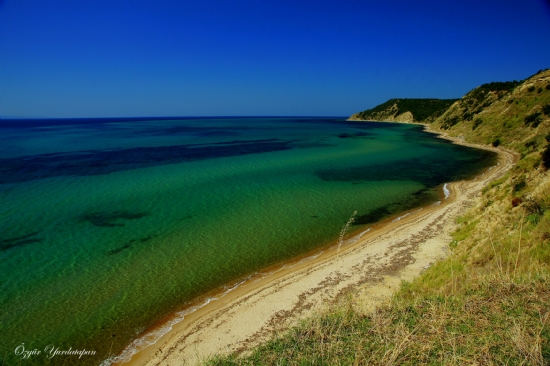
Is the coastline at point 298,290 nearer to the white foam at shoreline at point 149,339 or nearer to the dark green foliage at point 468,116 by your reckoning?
the white foam at shoreline at point 149,339

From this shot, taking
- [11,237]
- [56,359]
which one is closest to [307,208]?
[56,359]

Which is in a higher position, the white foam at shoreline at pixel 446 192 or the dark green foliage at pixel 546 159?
the dark green foliage at pixel 546 159

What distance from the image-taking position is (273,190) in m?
25.5

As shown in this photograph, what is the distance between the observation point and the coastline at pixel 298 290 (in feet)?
28.9

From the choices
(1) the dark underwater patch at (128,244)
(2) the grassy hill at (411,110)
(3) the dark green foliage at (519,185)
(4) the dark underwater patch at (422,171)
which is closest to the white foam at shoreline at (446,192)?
(4) the dark underwater patch at (422,171)

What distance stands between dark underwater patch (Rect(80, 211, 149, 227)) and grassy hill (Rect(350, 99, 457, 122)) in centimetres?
12493

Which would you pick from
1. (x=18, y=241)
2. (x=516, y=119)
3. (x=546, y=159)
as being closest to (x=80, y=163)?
(x=18, y=241)

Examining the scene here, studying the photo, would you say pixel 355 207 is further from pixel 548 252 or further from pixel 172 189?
pixel 172 189

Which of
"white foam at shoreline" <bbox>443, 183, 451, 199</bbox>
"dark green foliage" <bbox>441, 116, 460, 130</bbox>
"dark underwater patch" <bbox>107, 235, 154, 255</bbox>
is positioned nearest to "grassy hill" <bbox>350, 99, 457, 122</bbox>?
"dark green foliage" <bbox>441, 116, 460, 130</bbox>

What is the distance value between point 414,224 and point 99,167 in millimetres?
34833

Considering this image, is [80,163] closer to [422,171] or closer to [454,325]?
[422,171]

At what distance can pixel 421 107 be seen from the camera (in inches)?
5635

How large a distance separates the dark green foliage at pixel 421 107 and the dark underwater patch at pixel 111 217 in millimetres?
126277

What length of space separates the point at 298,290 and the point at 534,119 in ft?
165
